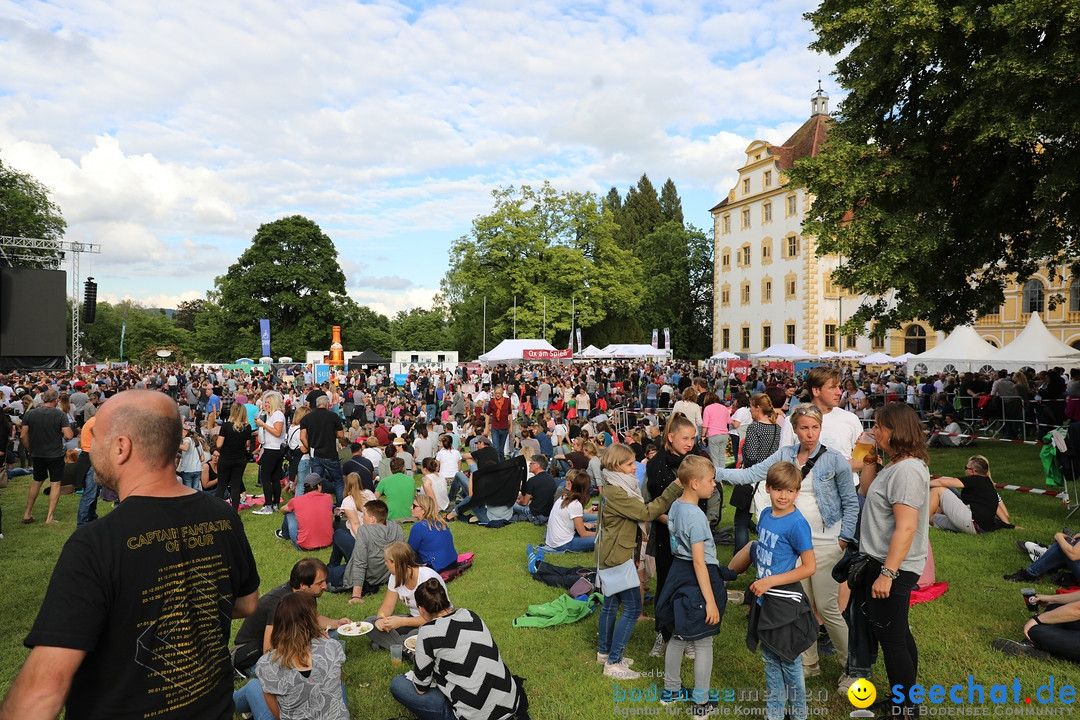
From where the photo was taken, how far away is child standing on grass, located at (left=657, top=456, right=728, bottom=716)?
3.73m

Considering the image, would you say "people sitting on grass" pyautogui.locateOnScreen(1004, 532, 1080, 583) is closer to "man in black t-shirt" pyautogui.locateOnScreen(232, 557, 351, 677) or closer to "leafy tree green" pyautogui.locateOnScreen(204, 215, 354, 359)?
"man in black t-shirt" pyautogui.locateOnScreen(232, 557, 351, 677)

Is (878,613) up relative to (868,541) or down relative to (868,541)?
down

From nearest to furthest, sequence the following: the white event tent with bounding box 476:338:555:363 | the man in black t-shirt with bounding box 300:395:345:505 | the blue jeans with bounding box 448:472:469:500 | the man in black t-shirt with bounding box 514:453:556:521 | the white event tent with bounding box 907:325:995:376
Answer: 1. the man in black t-shirt with bounding box 300:395:345:505
2. the man in black t-shirt with bounding box 514:453:556:521
3. the blue jeans with bounding box 448:472:469:500
4. the white event tent with bounding box 907:325:995:376
5. the white event tent with bounding box 476:338:555:363

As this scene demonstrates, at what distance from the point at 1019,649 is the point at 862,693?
177cm

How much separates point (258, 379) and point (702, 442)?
22.0 meters

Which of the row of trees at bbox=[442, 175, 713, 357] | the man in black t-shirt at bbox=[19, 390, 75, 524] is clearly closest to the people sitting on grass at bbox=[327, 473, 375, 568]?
the man in black t-shirt at bbox=[19, 390, 75, 524]

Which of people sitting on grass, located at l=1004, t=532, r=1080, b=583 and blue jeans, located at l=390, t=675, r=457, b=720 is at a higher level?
people sitting on grass, located at l=1004, t=532, r=1080, b=583

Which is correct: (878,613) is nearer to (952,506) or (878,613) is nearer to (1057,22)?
(952,506)

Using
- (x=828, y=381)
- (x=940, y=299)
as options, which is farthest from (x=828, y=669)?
(x=940, y=299)

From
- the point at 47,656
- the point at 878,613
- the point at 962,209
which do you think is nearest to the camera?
the point at 47,656

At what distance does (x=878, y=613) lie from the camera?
3455 millimetres

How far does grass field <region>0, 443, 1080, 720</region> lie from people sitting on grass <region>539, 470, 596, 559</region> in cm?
20

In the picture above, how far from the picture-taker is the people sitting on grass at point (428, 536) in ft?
20.5

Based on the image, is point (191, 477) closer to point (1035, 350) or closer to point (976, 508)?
point (976, 508)
